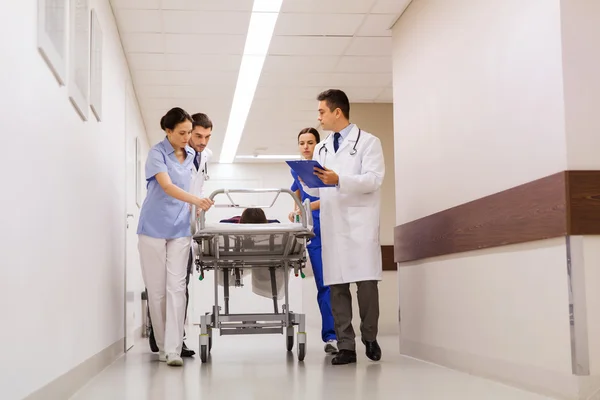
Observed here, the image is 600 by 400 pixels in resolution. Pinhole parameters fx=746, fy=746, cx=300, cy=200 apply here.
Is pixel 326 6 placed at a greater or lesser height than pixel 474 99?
greater

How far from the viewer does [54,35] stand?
121 inches

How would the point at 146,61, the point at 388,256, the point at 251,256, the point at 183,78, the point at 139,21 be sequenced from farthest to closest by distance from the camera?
1. the point at 388,256
2. the point at 183,78
3. the point at 146,61
4. the point at 139,21
5. the point at 251,256

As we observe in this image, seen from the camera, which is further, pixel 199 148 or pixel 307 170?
pixel 199 148

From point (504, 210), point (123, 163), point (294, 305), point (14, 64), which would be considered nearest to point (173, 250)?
point (123, 163)

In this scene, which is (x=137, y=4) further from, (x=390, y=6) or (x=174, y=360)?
(x=174, y=360)

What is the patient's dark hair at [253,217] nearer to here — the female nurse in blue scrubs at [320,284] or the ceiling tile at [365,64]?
the female nurse in blue scrubs at [320,284]

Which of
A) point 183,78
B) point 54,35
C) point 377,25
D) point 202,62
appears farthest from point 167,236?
point 183,78

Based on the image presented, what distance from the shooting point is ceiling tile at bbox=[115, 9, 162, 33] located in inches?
227

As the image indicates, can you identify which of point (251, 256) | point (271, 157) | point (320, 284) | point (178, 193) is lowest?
point (320, 284)

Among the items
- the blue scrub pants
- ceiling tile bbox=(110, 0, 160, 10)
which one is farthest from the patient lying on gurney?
ceiling tile bbox=(110, 0, 160, 10)

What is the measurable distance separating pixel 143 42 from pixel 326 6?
1.75 m

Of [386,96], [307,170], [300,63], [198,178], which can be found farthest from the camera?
[386,96]

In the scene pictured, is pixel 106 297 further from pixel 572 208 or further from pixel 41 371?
pixel 572 208

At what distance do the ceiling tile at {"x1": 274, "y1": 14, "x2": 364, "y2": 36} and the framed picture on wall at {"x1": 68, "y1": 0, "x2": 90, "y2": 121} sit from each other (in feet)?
6.89
